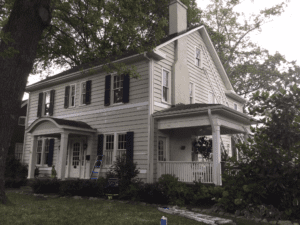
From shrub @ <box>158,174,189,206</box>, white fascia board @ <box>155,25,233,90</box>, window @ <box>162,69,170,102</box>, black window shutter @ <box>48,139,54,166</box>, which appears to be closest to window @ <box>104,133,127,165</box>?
window @ <box>162,69,170,102</box>

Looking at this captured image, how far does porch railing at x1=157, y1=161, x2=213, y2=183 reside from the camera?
10.1m

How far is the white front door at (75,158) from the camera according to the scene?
14180 mm

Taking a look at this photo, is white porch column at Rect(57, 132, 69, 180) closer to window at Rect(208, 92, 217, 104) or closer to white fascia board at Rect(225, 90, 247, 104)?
window at Rect(208, 92, 217, 104)

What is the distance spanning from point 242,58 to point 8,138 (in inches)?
998

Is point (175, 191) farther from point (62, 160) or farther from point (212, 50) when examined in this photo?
point (212, 50)

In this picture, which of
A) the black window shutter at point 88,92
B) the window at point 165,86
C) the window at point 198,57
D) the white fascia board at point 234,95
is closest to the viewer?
the window at point 165,86

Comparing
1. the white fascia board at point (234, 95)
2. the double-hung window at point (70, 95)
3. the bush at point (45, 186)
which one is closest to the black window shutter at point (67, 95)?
the double-hung window at point (70, 95)

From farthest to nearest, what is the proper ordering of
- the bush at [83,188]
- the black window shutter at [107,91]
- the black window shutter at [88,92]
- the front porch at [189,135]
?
the black window shutter at [88,92] → the black window shutter at [107,91] → the bush at [83,188] → the front porch at [189,135]

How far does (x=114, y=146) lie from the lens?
12.7 m

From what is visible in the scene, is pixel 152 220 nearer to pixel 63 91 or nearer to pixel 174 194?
pixel 174 194

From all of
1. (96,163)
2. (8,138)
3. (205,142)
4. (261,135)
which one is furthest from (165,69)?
(261,135)

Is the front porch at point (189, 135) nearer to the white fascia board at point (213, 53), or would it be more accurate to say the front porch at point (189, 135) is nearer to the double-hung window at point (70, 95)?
the white fascia board at point (213, 53)

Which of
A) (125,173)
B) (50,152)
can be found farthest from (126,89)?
(50,152)

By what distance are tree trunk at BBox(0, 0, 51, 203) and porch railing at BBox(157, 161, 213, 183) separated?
20.1ft
